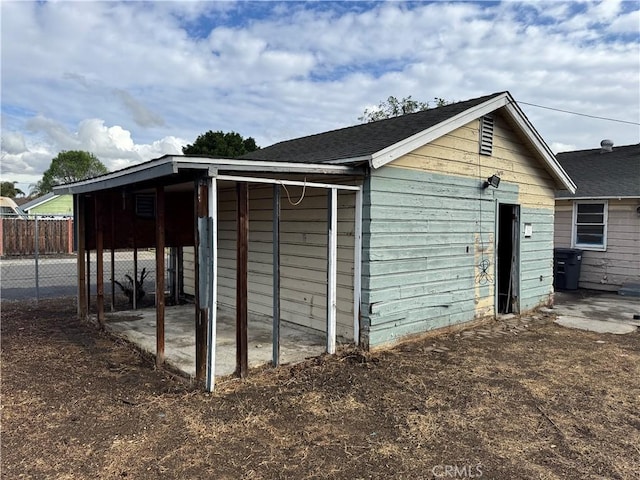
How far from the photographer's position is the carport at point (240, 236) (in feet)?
13.7

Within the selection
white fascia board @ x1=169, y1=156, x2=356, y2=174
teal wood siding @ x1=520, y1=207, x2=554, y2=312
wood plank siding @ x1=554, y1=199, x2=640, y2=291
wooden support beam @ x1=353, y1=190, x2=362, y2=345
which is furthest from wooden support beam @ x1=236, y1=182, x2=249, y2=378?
wood plank siding @ x1=554, y1=199, x2=640, y2=291

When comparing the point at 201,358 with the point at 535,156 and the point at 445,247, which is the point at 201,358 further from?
the point at 535,156

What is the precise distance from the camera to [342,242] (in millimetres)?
5746

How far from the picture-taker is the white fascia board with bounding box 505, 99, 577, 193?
7121mm

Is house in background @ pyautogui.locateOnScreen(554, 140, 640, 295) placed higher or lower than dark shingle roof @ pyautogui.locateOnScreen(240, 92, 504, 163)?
lower

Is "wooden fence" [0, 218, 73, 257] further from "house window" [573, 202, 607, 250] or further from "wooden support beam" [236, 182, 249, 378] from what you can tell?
"house window" [573, 202, 607, 250]

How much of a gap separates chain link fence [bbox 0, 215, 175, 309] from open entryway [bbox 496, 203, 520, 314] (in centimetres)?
662

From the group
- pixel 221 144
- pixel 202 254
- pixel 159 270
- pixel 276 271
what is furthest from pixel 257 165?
pixel 221 144

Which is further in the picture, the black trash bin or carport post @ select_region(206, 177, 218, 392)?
the black trash bin

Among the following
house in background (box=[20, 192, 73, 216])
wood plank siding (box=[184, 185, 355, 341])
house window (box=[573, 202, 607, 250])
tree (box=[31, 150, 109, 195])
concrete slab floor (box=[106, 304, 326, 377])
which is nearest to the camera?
concrete slab floor (box=[106, 304, 326, 377])

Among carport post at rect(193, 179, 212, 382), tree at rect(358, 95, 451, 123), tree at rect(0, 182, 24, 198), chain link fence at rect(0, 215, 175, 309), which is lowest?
chain link fence at rect(0, 215, 175, 309)

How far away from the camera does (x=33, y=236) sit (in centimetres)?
2116

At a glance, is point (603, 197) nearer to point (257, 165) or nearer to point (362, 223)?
point (362, 223)

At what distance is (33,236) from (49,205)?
14.6 meters
